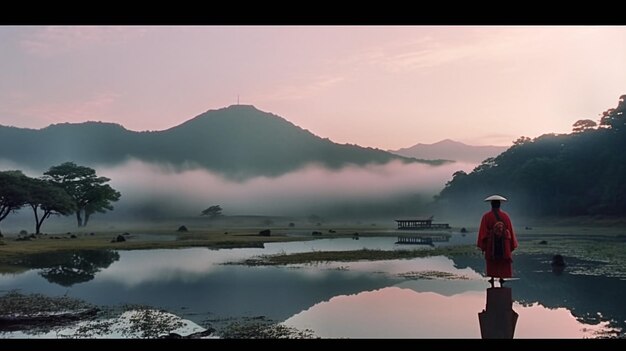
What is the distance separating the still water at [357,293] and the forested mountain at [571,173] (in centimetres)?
4043

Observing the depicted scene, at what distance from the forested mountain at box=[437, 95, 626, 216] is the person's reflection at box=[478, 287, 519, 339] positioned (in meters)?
58.0

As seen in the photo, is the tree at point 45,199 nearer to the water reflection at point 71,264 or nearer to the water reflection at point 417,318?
the water reflection at point 71,264

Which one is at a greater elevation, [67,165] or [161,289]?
[67,165]

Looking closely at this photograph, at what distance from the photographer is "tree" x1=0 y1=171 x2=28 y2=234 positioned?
5359cm

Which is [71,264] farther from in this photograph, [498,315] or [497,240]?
[498,315]

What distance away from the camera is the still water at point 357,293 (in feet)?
→ 48.6

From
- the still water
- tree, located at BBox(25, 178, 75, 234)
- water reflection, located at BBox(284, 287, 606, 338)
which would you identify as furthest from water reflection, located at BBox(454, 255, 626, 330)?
tree, located at BBox(25, 178, 75, 234)

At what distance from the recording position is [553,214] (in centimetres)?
7194

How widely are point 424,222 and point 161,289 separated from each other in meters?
59.8

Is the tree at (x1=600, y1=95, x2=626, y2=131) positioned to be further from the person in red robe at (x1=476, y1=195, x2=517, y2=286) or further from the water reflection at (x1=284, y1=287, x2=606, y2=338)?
the person in red robe at (x1=476, y1=195, x2=517, y2=286)

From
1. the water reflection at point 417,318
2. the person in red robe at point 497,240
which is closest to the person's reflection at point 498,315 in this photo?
the person in red robe at point 497,240

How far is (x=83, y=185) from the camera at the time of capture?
7306 cm

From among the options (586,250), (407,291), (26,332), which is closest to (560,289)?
(407,291)
